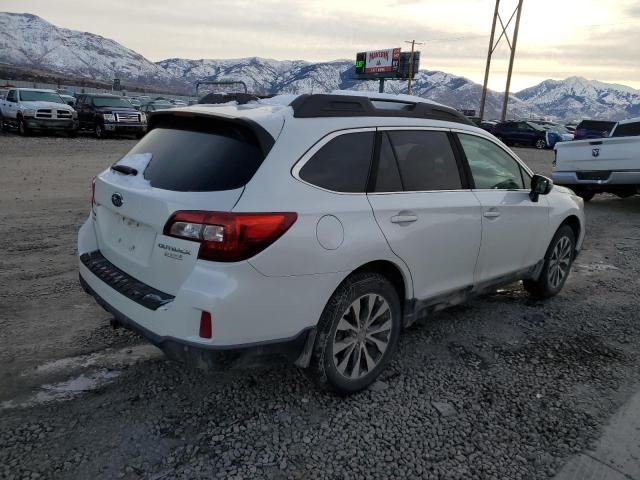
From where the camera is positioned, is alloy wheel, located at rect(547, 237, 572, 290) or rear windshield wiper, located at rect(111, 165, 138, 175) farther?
alloy wheel, located at rect(547, 237, 572, 290)

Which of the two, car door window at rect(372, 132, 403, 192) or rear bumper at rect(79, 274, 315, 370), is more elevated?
car door window at rect(372, 132, 403, 192)

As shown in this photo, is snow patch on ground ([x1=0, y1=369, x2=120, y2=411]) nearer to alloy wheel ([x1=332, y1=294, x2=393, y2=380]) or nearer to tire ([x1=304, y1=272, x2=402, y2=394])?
tire ([x1=304, y1=272, x2=402, y2=394])

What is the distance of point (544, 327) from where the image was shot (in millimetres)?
4488

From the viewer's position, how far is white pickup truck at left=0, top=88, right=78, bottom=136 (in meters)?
19.2

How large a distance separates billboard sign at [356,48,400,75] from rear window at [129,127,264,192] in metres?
80.4

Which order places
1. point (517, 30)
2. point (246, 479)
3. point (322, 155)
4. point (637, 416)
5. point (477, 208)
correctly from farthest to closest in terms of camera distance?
point (517, 30), point (477, 208), point (637, 416), point (322, 155), point (246, 479)

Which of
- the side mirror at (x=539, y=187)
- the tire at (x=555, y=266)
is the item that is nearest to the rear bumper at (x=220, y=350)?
the side mirror at (x=539, y=187)

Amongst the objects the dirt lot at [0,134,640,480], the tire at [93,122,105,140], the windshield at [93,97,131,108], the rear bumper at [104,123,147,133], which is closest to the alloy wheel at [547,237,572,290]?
the dirt lot at [0,134,640,480]

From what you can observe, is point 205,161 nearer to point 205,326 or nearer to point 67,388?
point 205,326

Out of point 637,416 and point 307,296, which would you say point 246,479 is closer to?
point 307,296

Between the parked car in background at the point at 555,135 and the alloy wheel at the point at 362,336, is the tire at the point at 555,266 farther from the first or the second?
the parked car in background at the point at 555,135

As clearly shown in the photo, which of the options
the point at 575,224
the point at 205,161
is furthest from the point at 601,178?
the point at 205,161

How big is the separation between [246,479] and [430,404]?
4.13ft

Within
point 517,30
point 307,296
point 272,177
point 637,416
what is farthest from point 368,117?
point 517,30
